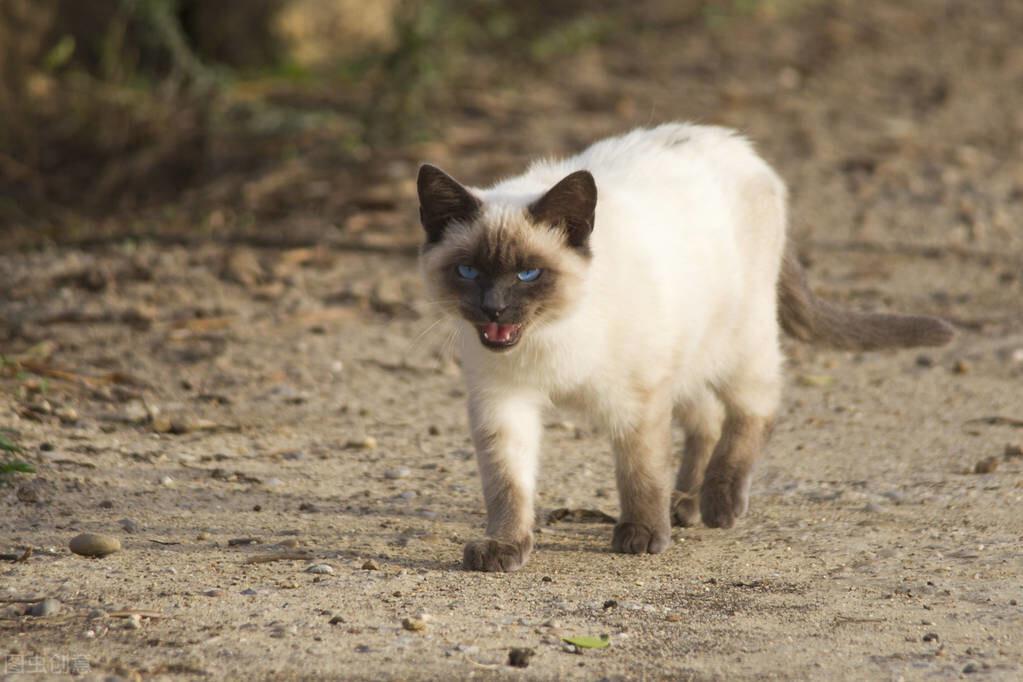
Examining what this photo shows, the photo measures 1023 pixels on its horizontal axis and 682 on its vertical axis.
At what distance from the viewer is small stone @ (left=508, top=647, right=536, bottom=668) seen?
3.77 meters

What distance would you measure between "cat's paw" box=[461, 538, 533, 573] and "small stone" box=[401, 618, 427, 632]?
59cm

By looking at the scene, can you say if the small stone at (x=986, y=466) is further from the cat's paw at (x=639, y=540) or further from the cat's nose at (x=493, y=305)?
the cat's nose at (x=493, y=305)

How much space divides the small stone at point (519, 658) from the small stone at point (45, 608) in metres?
1.36

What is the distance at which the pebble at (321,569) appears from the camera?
4.52 m

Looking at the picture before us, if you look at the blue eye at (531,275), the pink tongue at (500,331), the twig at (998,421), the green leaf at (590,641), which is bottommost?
the green leaf at (590,641)

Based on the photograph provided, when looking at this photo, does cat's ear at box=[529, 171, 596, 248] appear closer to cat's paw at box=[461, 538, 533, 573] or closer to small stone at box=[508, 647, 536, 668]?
cat's paw at box=[461, 538, 533, 573]

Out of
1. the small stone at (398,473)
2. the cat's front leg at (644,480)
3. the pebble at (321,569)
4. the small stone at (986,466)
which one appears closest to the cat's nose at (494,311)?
the cat's front leg at (644,480)

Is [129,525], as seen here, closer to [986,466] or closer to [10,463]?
[10,463]

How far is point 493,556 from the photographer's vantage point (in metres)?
4.62

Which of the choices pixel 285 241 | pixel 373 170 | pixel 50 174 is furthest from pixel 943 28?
pixel 50 174

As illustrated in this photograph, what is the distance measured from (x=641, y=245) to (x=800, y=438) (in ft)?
6.35

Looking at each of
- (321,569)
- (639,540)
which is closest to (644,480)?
(639,540)

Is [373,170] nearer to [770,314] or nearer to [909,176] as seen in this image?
[909,176]

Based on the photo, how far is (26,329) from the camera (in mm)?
7473
